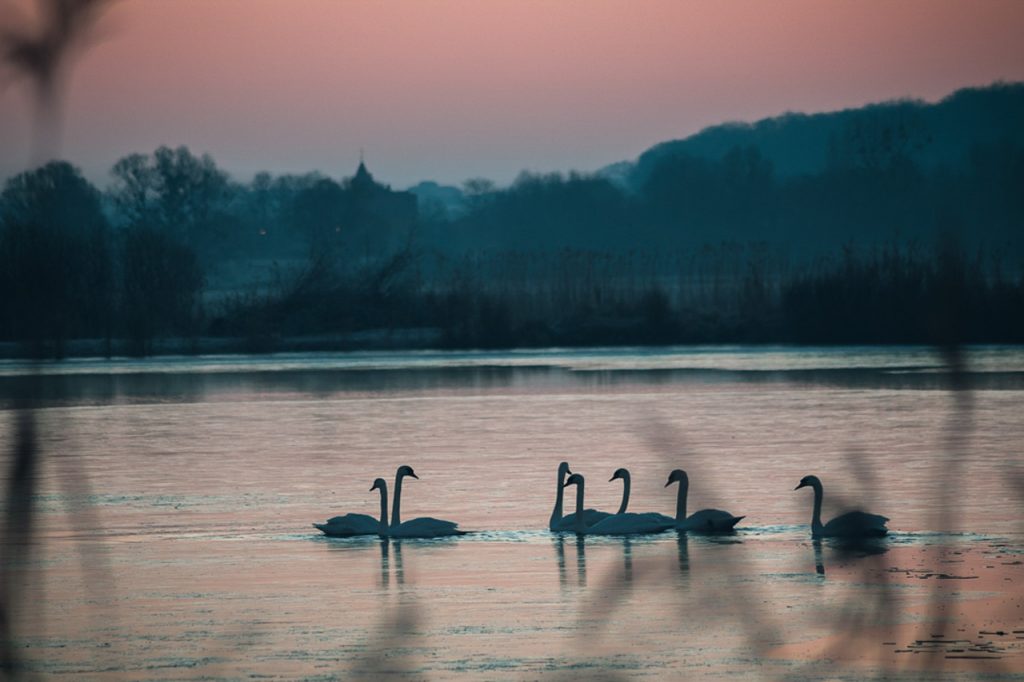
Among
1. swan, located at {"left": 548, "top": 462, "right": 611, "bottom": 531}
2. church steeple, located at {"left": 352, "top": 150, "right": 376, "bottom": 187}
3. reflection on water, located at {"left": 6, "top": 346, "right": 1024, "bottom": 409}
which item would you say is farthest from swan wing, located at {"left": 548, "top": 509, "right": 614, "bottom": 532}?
church steeple, located at {"left": 352, "top": 150, "right": 376, "bottom": 187}

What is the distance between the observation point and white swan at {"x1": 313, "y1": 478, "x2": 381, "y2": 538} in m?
12.5

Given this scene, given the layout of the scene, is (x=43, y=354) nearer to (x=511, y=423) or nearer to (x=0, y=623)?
(x=0, y=623)

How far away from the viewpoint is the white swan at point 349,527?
1255 centimetres

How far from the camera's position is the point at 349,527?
12562 millimetres

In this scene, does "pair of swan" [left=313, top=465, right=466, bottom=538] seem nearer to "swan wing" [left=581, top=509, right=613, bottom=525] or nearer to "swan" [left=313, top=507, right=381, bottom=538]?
"swan" [left=313, top=507, right=381, bottom=538]

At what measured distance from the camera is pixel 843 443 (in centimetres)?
1838

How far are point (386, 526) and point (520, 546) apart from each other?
1502mm

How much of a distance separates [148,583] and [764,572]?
4159 millimetres

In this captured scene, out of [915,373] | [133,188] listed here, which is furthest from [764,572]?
[133,188]

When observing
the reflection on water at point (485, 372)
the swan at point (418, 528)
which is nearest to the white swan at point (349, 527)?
the swan at point (418, 528)

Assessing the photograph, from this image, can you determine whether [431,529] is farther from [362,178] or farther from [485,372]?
[362,178]

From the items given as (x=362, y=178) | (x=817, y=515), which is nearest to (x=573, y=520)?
(x=817, y=515)

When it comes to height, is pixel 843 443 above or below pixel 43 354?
below

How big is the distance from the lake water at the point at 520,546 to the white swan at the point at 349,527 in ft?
0.79
